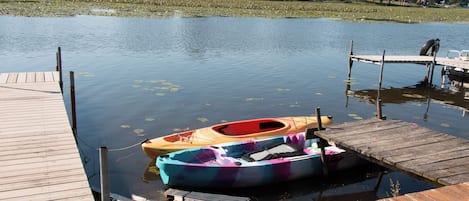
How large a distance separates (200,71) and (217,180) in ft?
42.5

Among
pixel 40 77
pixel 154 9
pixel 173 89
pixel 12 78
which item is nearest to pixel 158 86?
pixel 173 89

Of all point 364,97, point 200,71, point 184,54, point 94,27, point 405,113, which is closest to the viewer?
point 405,113

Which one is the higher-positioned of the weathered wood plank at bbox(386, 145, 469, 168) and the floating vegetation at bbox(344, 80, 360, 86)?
the weathered wood plank at bbox(386, 145, 469, 168)

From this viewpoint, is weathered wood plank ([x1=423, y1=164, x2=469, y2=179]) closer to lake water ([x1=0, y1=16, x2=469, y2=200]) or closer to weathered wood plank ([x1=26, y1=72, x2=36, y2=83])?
lake water ([x1=0, y1=16, x2=469, y2=200])

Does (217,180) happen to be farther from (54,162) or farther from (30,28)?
(30,28)

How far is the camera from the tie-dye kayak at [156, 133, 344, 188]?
359 inches

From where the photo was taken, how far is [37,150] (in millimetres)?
7793

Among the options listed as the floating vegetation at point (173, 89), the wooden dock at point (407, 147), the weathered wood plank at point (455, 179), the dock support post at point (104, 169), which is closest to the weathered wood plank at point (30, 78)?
the floating vegetation at point (173, 89)

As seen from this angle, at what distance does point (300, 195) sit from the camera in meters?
9.75

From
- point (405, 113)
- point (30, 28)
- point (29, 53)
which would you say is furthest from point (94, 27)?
point (405, 113)

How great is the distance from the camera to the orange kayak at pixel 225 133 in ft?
33.3

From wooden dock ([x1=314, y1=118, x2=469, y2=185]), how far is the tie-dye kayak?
103cm

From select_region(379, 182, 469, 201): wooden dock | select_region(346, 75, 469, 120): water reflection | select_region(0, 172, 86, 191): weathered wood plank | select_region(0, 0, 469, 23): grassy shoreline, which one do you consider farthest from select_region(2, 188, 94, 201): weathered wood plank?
select_region(0, 0, 469, 23): grassy shoreline

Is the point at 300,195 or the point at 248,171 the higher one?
the point at 248,171
